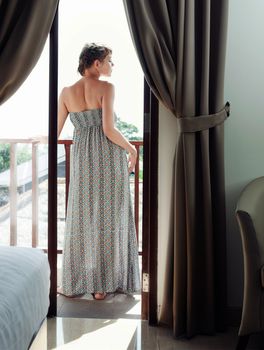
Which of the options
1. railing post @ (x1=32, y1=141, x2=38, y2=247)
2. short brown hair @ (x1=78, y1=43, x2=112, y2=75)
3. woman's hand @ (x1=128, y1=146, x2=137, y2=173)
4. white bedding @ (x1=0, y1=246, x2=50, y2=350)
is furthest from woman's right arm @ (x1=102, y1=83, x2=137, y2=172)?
white bedding @ (x1=0, y1=246, x2=50, y2=350)

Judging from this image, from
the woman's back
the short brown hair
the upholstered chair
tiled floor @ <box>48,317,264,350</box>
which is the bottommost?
tiled floor @ <box>48,317,264,350</box>

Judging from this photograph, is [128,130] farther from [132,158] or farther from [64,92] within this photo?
[64,92]

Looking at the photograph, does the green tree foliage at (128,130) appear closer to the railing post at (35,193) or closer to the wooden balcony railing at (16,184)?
the wooden balcony railing at (16,184)

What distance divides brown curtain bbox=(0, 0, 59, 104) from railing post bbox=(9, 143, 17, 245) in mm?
425

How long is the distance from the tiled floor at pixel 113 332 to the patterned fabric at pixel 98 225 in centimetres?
16

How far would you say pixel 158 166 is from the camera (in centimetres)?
293

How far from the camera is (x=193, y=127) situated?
275 centimetres

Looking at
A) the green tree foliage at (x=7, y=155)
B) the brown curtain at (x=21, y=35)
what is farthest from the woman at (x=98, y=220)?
the brown curtain at (x=21, y=35)

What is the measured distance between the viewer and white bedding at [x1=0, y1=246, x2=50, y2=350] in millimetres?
1626

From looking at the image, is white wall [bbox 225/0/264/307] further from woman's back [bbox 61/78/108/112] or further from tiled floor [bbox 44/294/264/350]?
woman's back [bbox 61/78/108/112]

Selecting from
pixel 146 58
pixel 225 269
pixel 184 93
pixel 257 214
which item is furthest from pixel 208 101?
pixel 225 269

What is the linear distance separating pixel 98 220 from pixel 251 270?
4.17 feet

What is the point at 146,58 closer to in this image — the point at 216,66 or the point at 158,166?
the point at 216,66

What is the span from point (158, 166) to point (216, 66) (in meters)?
0.67
